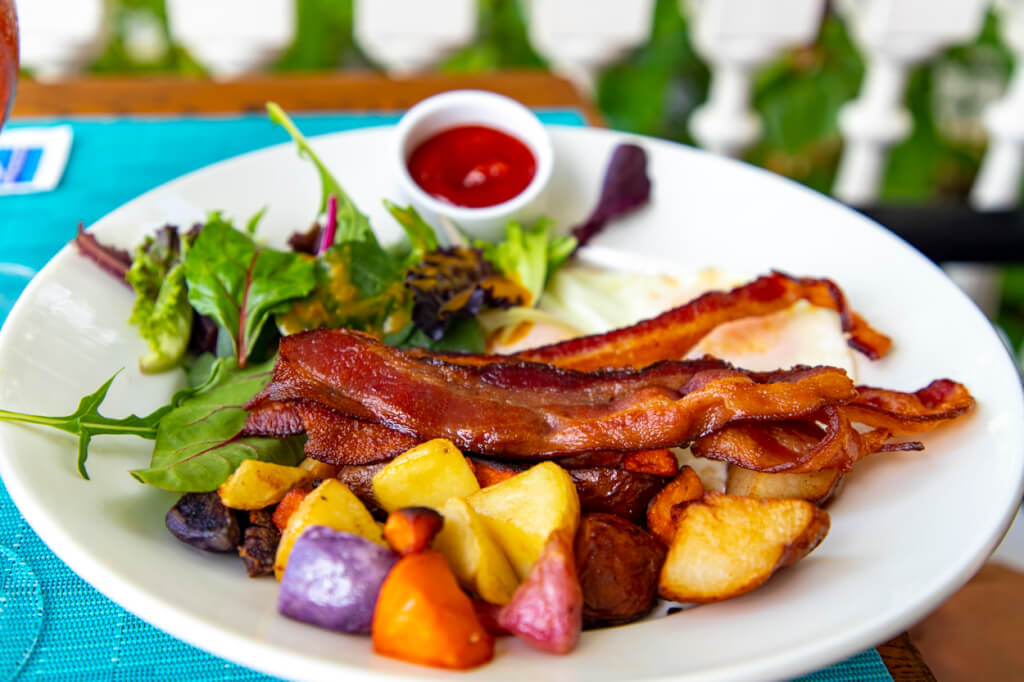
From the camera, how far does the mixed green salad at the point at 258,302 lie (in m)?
1.45

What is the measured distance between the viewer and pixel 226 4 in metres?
3.70

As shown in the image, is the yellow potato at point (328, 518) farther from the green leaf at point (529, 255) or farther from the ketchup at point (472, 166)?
the ketchup at point (472, 166)

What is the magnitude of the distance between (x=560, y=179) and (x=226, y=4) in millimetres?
2150

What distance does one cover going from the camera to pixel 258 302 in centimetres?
170

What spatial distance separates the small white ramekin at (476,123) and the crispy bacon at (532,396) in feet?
2.38

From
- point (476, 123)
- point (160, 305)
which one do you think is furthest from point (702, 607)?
point (476, 123)

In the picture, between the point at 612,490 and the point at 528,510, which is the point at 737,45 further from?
the point at 528,510

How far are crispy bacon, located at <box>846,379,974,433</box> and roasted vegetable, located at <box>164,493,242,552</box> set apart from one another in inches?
39.8

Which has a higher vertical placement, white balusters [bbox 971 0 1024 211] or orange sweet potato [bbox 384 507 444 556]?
orange sweet potato [bbox 384 507 444 556]

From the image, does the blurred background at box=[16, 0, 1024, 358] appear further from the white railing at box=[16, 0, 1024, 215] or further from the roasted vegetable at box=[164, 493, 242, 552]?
the roasted vegetable at box=[164, 493, 242, 552]

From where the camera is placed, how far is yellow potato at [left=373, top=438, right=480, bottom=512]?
130cm

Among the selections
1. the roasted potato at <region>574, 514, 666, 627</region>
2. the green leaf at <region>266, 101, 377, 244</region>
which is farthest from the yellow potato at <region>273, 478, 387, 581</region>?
the green leaf at <region>266, 101, 377, 244</region>

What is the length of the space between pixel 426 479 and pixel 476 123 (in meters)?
1.29

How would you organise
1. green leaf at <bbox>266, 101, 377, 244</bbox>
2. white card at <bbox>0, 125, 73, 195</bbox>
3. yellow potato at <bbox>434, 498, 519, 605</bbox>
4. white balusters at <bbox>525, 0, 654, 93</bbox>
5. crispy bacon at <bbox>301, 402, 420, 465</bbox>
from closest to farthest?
yellow potato at <bbox>434, 498, 519, 605</bbox> < crispy bacon at <bbox>301, 402, 420, 465</bbox> < green leaf at <bbox>266, 101, 377, 244</bbox> < white card at <bbox>0, 125, 73, 195</bbox> < white balusters at <bbox>525, 0, 654, 93</bbox>
